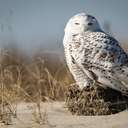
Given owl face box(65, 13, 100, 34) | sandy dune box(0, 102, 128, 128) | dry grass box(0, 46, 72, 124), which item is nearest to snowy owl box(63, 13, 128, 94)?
owl face box(65, 13, 100, 34)

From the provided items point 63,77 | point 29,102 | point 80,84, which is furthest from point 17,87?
point 63,77

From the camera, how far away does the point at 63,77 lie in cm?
757

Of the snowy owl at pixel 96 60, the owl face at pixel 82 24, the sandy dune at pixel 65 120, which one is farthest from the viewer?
the owl face at pixel 82 24

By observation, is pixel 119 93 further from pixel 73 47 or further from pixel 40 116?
pixel 40 116

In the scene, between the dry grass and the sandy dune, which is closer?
the sandy dune

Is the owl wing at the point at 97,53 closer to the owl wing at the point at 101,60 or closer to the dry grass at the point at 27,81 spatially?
the owl wing at the point at 101,60

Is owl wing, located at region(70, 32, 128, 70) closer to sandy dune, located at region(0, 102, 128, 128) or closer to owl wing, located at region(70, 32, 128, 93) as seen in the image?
owl wing, located at region(70, 32, 128, 93)

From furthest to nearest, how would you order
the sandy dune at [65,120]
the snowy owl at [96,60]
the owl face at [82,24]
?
the owl face at [82,24], the snowy owl at [96,60], the sandy dune at [65,120]

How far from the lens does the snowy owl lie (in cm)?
540

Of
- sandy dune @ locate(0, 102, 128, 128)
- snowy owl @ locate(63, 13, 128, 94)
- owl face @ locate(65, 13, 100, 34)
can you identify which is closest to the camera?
sandy dune @ locate(0, 102, 128, 128)

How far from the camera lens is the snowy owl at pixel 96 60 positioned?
540cm

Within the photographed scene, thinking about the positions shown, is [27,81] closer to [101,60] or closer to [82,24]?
[82,24]

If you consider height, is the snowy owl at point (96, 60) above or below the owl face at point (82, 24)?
below

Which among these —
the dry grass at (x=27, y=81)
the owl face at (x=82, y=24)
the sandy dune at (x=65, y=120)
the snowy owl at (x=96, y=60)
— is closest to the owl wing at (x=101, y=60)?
the snowy owl at (x=96, y=60)
